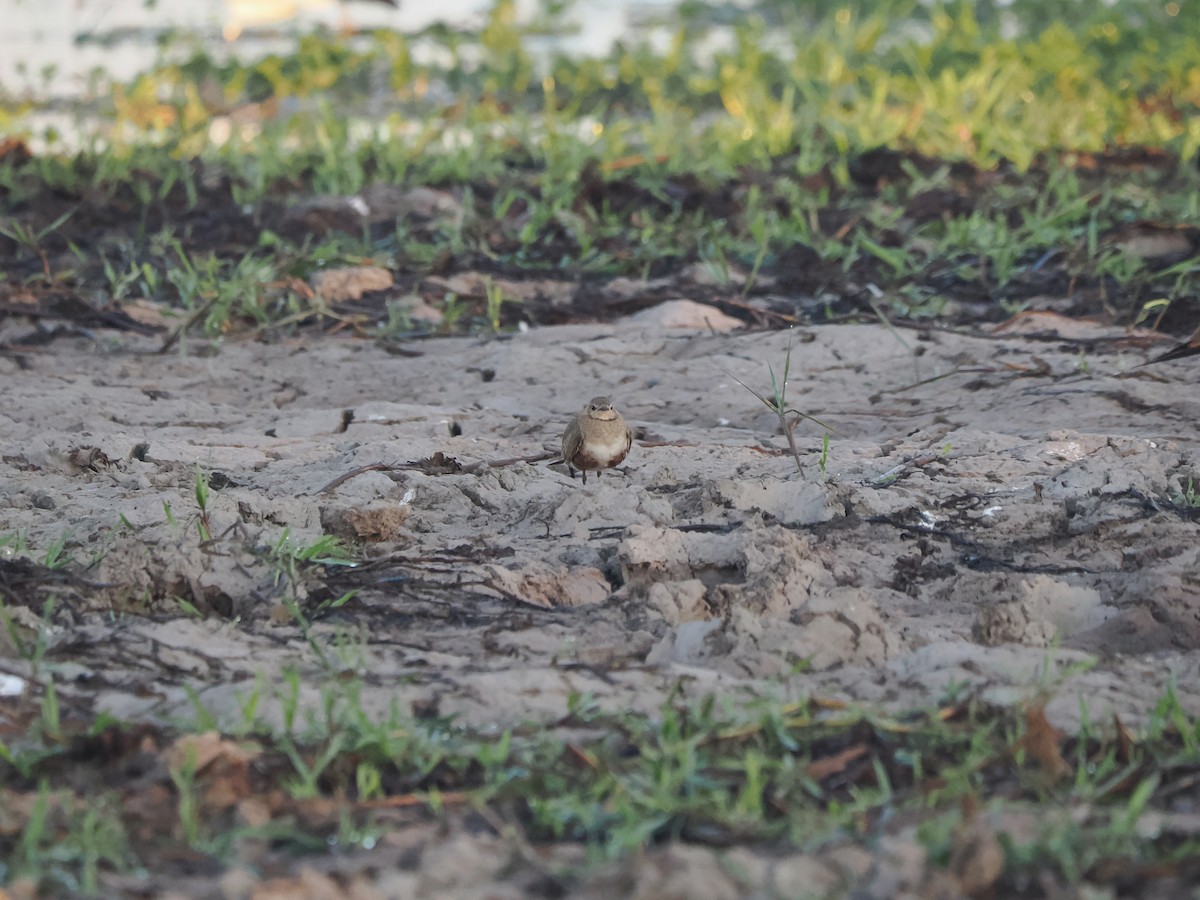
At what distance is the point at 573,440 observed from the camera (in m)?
3.58

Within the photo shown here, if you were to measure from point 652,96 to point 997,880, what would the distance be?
7.61m

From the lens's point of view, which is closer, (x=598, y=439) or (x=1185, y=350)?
(x=598, y=439)

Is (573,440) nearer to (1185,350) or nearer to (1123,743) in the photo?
(1123,743)

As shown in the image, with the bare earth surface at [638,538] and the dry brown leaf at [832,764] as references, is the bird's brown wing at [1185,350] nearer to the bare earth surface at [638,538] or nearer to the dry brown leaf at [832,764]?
the bare earth surface at [638,538]

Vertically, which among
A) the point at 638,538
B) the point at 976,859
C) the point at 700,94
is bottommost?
the point at 700,94

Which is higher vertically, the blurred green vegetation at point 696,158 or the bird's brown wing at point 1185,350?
the bird's brown wing at point 1185,350

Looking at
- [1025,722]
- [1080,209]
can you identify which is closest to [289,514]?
[1025,722]

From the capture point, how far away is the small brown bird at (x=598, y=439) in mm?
3557

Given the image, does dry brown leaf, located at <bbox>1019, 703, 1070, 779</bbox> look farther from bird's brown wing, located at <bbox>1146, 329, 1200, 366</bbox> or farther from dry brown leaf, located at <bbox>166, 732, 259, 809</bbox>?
bird's brown wing, located at <bbox>1146, 329, 1200, 366</bbox>

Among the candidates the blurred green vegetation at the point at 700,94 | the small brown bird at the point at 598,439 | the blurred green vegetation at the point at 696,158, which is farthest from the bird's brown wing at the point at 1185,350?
the blurred green vegetation at the point at 700,94

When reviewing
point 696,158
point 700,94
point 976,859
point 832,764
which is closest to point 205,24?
point 700,94

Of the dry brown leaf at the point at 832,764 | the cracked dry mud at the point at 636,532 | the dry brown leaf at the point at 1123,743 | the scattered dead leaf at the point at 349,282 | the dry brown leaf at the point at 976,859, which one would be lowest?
the scattered dead leaf at the point at 349,282

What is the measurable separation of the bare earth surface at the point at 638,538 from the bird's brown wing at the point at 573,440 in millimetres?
107

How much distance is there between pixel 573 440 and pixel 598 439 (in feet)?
0.20
